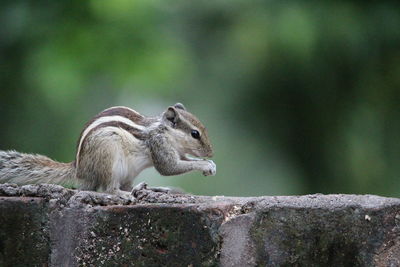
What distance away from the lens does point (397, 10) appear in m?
4.69

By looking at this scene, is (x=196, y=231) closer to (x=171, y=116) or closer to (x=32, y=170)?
(x=32, y=170)

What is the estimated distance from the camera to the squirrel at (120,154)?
2.89 metres

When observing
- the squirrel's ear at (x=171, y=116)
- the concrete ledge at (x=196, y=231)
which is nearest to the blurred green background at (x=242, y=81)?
the squirrel's ear at (x=171, y=116)

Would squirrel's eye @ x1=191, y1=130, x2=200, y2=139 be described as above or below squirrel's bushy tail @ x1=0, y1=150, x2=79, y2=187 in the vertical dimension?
above

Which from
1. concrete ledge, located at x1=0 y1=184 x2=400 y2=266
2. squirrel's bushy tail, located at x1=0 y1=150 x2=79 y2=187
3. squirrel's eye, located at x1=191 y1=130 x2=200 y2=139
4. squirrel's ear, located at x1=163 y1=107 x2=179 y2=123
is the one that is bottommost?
concrete ledge, located at x1=0 y1=184 x2=400 y2=266

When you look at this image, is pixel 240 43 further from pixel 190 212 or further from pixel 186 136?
pixel 190 212

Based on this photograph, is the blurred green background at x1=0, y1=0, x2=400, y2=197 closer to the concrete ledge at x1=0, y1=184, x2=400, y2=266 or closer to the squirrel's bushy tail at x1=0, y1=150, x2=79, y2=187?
the squirrel's bushy tail at x1=0, y1=150, x2=79, y2=187

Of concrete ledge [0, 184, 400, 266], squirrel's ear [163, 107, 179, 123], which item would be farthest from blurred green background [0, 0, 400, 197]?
concrete ledge [0, 184, 400, 266]

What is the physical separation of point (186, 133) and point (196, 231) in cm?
170

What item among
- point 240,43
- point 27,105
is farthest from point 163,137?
point 240,43

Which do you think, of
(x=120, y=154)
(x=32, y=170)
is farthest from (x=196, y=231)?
(x=32, y=170)

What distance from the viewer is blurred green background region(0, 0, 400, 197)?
380cm

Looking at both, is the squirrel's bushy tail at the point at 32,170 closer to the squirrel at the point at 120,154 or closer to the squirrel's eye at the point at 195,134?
the squirrel at the point at 120,154

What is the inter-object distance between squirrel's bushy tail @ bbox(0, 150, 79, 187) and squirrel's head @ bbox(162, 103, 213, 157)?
44 centimetres
